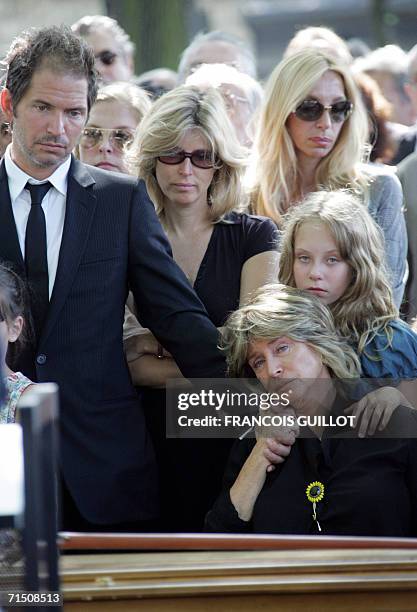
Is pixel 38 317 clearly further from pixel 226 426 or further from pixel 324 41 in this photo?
pixel 324 41

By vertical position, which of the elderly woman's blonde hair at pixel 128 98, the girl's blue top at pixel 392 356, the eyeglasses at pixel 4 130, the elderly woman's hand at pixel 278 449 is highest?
Answer: the elderly woman's blonde hair at pixel 128 98

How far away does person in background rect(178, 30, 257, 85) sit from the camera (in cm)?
572

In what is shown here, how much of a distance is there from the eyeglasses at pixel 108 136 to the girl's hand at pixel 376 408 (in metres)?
1.81

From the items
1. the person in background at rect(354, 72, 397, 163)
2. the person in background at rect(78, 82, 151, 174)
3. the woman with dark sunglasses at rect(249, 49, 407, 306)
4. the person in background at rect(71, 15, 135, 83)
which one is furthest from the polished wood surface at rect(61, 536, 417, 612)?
the person in background at rect(71, 15, 135, 83)

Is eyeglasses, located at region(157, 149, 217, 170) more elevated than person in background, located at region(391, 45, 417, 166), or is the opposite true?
person in background, located at region(391, 45, 417, 166)

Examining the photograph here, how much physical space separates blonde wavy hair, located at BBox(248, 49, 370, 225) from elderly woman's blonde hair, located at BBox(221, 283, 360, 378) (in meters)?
0.89

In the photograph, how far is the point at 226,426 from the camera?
344 cm

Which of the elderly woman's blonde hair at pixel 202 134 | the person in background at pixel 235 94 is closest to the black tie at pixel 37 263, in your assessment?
the elderly woman's blonde hair at pixel 202 134

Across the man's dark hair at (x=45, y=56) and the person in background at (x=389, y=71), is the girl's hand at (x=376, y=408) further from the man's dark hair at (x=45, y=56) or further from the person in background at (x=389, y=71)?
the person in background at (x=389, y=71)

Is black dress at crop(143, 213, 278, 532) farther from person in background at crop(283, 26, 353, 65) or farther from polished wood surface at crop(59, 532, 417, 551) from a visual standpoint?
person in background at crop(283, 26, 353, 65)

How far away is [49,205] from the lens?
338cm

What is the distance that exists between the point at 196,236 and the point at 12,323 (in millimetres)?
829

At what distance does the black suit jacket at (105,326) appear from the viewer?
331 cm

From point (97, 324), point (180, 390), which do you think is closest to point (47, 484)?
point (97, 324)
